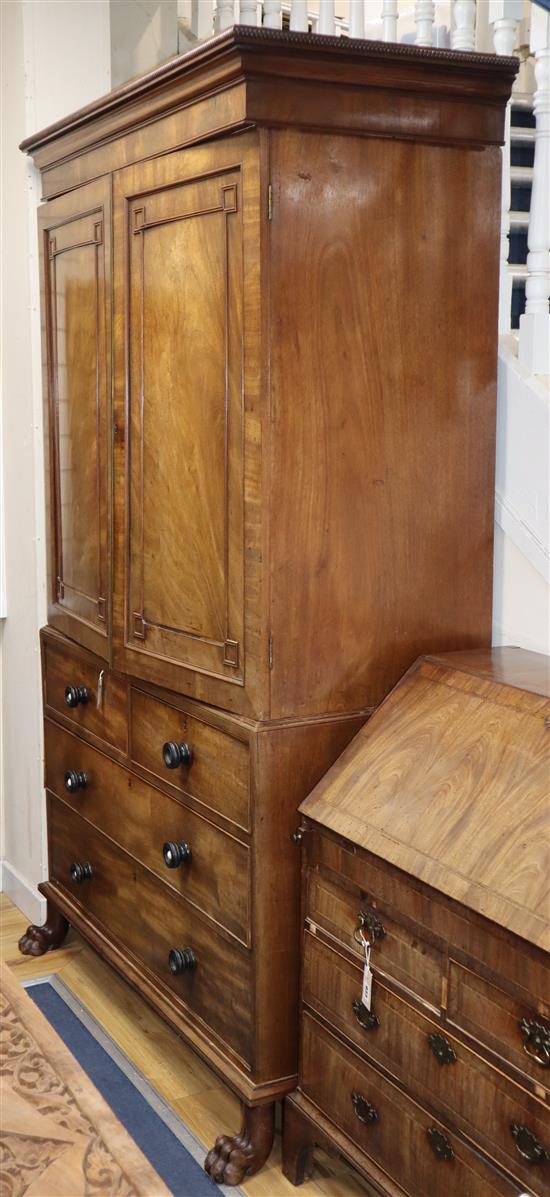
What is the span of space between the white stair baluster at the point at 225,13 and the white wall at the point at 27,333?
304mm

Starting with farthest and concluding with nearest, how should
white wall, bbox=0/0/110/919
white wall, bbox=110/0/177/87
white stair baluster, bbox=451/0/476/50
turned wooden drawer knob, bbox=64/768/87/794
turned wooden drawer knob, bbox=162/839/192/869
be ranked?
white wall, bbox=110/0/177/87, white wall, bbox=0/0/110/919, turned wooden drawer knob, bbox=64/768/87/794, turned wooden drawer knob, bbox=162/839/192/869, white stair baluster, bbox=451/0/476/50

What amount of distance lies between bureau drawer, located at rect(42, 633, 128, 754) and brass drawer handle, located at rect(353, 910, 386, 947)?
85 centimetres

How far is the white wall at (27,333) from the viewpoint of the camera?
9.93 feet

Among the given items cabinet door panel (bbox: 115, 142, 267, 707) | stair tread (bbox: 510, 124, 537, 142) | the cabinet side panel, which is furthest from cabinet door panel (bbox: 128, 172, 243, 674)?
stair tread (bbox: 510, 124, 537, 142)

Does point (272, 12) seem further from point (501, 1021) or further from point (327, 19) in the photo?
point (501, 1021)

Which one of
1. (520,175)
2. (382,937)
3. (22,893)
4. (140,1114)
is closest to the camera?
(382,937)

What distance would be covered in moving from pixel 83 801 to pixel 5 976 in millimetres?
1312

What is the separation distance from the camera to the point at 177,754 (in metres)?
2.35

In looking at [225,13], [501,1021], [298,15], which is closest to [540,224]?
[298,15]

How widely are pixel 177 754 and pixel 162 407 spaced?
2.23ft

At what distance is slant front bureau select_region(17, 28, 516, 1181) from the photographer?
2.03 metres

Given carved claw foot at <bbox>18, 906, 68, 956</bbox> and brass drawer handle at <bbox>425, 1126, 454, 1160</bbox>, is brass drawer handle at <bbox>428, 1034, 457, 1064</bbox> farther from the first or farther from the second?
carved claw foot at <bbox>18, 906, 68, 956</bbox>

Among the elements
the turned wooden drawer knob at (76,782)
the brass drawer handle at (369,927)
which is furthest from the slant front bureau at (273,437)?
the turned wooden drawer knob at (76,782)

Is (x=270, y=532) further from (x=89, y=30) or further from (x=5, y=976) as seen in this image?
(x=89, y=30)
